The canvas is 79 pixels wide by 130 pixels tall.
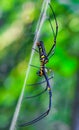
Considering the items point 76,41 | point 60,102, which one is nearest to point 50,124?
point 60,102

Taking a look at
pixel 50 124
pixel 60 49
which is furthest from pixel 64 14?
pixel 50 124

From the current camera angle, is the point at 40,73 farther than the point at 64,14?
No

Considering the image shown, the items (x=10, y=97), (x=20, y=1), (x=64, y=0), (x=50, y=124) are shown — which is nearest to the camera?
(x=64, y=0)

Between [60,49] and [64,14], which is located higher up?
[64,14]

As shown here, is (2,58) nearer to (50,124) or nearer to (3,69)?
(3,69)

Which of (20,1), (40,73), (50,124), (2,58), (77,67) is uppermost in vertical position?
(20,1)

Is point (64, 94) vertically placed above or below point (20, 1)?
below

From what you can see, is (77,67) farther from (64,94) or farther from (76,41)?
(64,94)

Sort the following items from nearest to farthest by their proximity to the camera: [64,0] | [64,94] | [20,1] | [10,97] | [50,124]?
1. [64,0]
2. [20,1]
3. [10,97]
4. [50,124]
5. [64,94]

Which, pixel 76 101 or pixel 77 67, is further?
pixel 76 101
